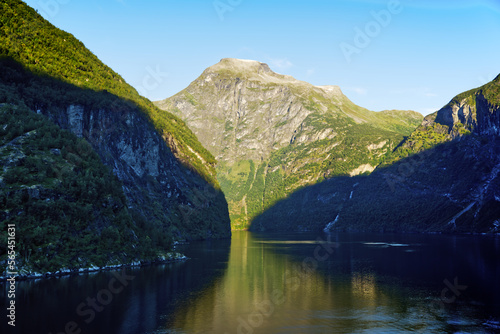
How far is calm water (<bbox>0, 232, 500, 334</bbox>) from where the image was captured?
189ft

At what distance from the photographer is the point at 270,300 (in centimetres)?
7550

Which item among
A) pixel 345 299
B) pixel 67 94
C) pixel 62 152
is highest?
pixel 67 94

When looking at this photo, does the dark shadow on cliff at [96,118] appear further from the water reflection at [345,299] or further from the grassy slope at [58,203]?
the water reflection at [345,299]

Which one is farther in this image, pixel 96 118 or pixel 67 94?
pixel 96 118

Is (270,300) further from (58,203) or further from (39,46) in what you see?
(39,46)

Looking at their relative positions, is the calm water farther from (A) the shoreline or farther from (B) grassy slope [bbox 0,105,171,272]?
(B) grassy slope [bbox 0,105,171,272]

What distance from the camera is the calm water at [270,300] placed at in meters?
57.5

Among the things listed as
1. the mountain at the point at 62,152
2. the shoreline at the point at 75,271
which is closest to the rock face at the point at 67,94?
the mountain at the point at 62,152

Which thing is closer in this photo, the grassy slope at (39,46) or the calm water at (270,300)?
the calm water at (270,300)

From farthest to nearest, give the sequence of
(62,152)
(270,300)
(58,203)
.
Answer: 1. (62,152)
2. (58,203)
3. (270,300)

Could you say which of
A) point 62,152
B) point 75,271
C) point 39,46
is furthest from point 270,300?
point 39,46

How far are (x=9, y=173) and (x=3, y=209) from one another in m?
9.74

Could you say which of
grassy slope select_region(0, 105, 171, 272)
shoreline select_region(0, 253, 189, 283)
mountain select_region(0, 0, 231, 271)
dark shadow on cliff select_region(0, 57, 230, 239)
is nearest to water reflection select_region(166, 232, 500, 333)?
shoreline select_region(0, 253, 189, 283)

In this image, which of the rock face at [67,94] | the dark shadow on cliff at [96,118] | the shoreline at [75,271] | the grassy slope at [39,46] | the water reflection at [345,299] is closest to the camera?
the water reflection at [345,299]
